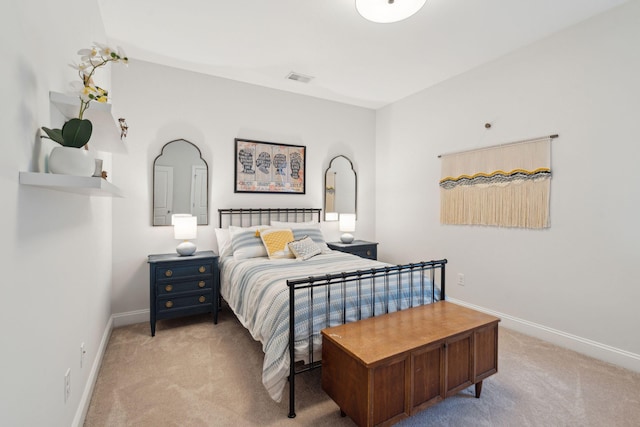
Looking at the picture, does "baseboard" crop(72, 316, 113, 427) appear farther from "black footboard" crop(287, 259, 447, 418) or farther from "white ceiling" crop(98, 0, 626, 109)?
"white ceiling" crop(98, 0, 626, 109)

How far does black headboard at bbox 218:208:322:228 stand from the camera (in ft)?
12.6

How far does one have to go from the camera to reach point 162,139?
3482 millimetres

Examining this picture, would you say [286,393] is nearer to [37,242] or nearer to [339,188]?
[37,242]

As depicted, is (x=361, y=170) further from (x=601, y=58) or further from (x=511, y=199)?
(x=601, y=58)

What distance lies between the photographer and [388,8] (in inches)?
88.1

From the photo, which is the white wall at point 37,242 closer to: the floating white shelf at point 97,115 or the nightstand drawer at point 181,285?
the floating white shelf at point 97,115

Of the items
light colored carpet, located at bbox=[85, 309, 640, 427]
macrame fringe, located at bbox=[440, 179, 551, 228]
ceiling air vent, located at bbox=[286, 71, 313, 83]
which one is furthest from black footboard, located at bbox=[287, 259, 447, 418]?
ceiling air vent, located at bbox=[286, 71, 313, 83]

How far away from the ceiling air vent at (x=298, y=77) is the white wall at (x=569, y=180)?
1762mm

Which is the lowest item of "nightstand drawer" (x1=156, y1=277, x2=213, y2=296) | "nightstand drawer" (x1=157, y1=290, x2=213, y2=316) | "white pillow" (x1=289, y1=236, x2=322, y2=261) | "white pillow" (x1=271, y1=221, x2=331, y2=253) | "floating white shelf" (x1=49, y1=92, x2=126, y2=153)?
"nightstand drawer" (x1=157, y1=290, x2=213, y2=316)

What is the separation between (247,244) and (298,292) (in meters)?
1.47

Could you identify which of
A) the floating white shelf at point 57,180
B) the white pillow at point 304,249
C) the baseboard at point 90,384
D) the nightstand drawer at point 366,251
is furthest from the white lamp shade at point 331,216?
the floating white shelf at point 57,180

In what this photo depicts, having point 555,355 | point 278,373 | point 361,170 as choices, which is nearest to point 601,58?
point 555,355

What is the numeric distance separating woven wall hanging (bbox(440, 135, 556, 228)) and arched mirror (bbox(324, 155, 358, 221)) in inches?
54.5

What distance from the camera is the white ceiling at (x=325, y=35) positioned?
2.50 metres
